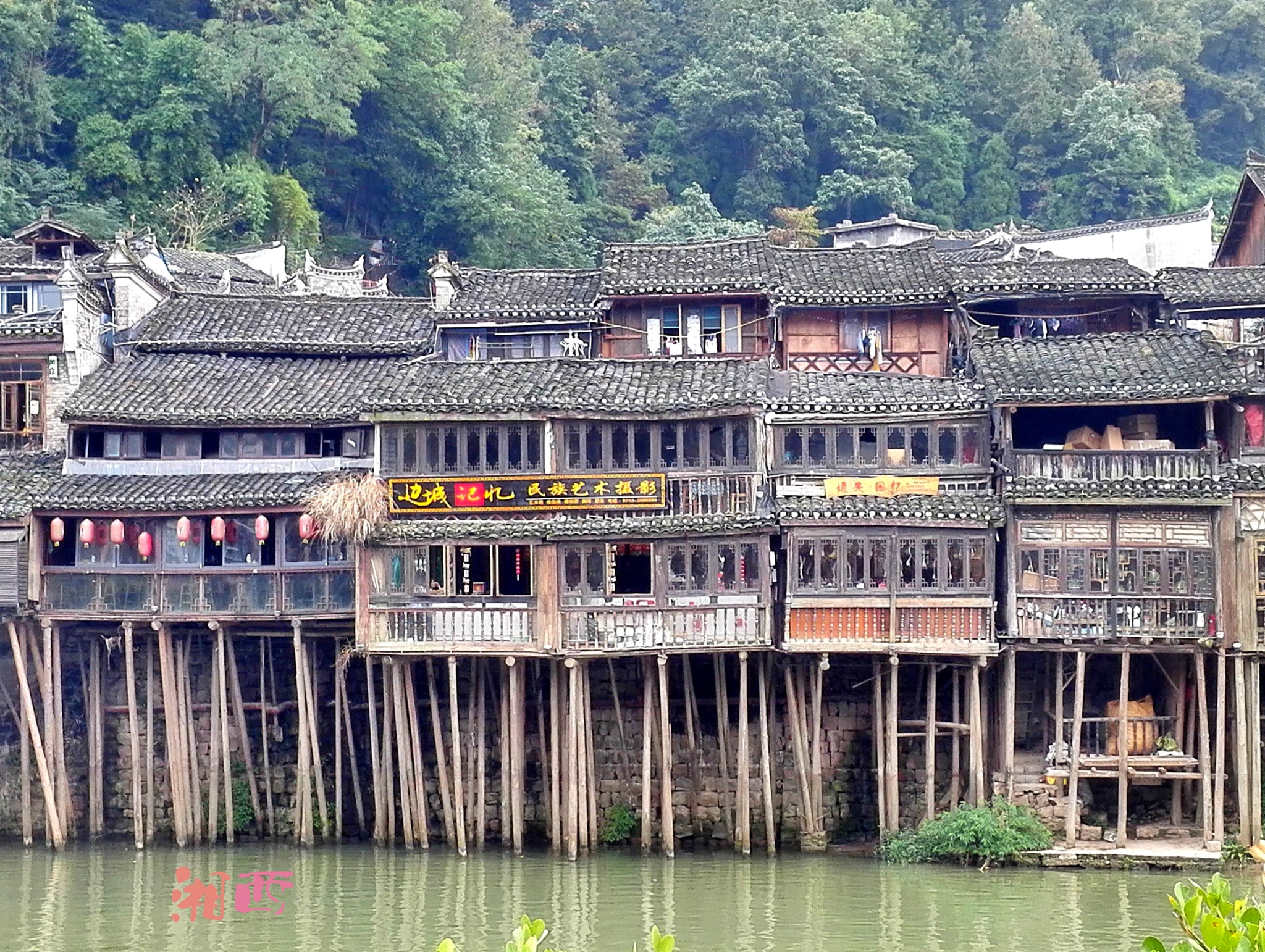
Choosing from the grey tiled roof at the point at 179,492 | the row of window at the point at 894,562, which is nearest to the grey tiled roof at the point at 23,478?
the grey tiled roof at the point at 179,492

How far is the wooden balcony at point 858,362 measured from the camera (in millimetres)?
40406

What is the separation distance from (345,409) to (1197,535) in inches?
583

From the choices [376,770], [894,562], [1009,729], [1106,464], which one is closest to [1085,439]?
[1106,464]

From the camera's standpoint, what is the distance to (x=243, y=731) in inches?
1555

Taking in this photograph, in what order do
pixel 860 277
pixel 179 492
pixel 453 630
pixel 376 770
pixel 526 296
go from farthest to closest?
pixel 526 296
pixel 860 277
pixel 376 770
pixel 179 492
pixel 453 630

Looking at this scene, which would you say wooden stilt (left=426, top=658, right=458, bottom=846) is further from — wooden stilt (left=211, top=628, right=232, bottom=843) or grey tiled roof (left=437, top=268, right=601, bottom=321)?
grey tiled roof (left=437, top=268, right=601, bottom=321)

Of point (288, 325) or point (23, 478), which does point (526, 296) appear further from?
point (23, 478)

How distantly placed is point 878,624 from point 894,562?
1.04 m

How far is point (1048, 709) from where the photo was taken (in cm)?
3700

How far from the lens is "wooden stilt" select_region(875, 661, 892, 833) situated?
3588 cm

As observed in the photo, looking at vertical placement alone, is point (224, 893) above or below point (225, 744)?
below

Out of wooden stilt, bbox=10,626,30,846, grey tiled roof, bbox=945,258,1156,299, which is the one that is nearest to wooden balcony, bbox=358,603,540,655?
wooden stilt, bbox=10,626,30,846

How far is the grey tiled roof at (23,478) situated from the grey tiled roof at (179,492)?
28 cm

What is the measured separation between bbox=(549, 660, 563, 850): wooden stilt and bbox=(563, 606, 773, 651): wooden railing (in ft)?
4.29
